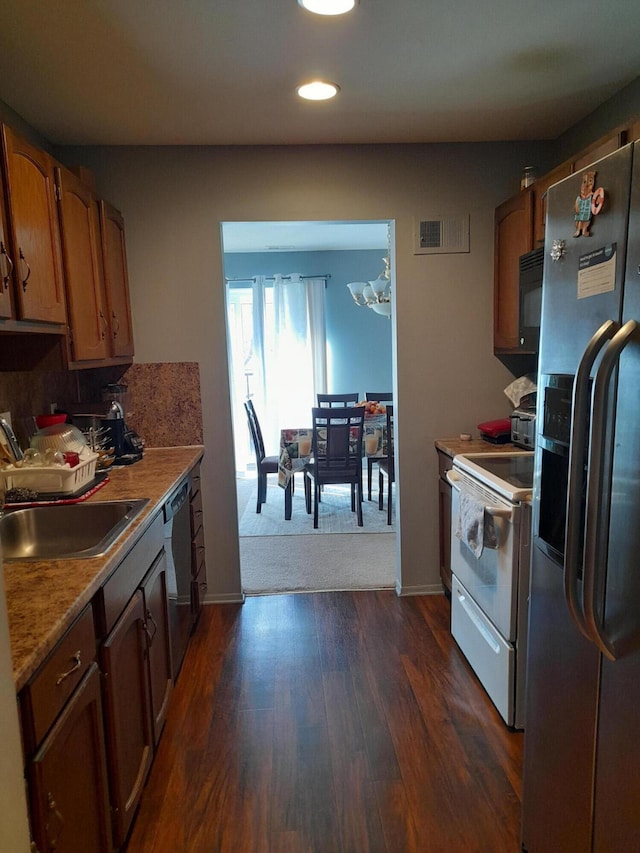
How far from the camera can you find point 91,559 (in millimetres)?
1424

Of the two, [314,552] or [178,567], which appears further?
[314,552]

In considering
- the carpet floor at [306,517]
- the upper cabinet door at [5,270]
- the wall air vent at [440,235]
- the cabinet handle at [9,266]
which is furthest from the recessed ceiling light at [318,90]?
the carpet floor at [306,517]

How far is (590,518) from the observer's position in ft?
3.36

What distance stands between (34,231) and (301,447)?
290 centimetres

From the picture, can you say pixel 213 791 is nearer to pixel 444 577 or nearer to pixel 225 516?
pixel 225 516

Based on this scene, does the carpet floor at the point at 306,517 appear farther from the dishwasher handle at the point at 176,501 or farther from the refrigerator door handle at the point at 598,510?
the refrigerator door handle at the point at 598,510

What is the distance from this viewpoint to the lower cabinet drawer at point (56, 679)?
100 cm

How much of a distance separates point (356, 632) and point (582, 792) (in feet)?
5.35

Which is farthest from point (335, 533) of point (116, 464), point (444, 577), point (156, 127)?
point (156, 127)

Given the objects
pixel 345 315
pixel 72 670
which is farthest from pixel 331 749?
pixel 345 315

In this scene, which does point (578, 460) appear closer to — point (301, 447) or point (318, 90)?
point (318, 90)

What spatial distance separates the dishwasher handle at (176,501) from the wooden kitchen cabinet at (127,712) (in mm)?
465

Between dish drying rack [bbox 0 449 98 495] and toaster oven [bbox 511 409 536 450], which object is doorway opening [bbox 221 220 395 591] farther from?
dish drying rack [bbox 0 449 98 495]

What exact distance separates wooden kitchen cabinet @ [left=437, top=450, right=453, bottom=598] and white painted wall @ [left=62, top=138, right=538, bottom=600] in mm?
80
